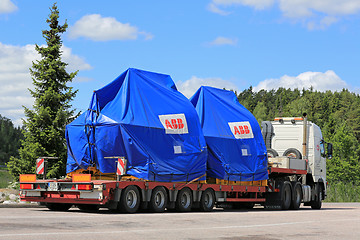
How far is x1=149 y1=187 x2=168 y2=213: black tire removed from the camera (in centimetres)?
1695

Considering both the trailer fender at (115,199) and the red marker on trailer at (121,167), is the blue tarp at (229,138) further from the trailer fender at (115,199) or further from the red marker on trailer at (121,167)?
the trailer fender at (115,199)

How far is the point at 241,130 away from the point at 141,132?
565 centimetres

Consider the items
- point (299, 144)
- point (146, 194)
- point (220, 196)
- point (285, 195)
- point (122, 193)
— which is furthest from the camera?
point (299, 144)

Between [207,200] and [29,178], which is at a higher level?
[29,178]

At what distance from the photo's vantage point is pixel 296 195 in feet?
79.9

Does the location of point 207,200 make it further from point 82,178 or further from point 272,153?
point 272,153

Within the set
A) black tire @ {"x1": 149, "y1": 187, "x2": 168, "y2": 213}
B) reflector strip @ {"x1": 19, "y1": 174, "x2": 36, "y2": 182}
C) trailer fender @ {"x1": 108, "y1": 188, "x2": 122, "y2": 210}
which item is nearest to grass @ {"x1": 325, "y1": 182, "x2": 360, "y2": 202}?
black tire @ {"x1": 149, "y1": 187, "x2": 168, "y2": 213}

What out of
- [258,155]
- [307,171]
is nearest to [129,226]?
[258,155]

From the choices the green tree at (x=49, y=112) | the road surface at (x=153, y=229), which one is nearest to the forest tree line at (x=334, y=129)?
the green tree at (x=49, y=112)

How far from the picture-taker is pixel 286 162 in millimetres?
23531

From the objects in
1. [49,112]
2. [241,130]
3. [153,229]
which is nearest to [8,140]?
[49,112]

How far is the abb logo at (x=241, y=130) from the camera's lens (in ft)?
69.6

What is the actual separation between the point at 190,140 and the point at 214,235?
323 inches

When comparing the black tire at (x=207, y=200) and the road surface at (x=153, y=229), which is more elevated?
the black tire at (x=207, y=200)
